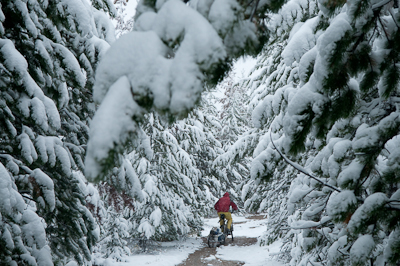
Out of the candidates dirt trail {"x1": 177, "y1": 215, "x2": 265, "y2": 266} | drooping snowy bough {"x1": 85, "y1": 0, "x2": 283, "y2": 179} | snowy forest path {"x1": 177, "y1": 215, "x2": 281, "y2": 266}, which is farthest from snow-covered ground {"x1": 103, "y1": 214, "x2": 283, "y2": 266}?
drooping snowy bough {"x1": 85, "y1": 0, "x2": 283, "y2": 179}

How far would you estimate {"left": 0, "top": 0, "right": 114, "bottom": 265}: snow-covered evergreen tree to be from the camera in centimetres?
262

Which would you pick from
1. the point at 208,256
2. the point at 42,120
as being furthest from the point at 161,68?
the point at 208,256

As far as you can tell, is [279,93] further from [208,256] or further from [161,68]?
[208,256]

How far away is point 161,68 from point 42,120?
2.15m

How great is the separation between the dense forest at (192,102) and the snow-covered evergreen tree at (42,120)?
1 centimetres

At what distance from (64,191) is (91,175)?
292 centimetres

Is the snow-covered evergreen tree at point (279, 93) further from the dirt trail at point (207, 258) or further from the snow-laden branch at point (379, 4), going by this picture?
the dirt trail at point (207, 258)

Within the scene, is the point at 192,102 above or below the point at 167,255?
above

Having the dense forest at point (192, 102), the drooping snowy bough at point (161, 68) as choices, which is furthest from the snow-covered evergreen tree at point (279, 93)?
the drooping snowy bough at point (161, 68)

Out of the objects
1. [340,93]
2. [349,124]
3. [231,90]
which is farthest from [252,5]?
[231,90]

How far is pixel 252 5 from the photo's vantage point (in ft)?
3.54

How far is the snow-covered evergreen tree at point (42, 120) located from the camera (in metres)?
2.62

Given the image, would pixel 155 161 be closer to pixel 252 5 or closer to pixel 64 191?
pixel 64 191

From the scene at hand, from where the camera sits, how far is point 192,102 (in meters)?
0.81
